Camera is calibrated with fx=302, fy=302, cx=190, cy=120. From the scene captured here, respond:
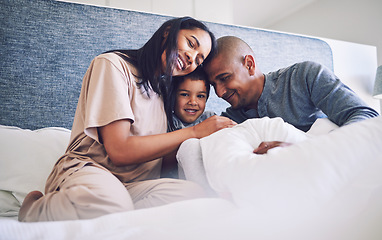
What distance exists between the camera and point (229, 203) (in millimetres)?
419

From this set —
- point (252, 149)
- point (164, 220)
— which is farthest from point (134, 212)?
point (252, 149)

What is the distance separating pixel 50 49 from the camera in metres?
1.11

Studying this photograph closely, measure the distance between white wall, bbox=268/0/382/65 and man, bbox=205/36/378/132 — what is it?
1372mm

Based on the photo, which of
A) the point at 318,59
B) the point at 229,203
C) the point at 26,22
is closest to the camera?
the point at 229,203

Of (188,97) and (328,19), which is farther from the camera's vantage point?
(328,19)

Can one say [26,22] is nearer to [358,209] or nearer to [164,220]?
[164,220]

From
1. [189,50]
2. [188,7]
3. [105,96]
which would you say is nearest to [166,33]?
[189,50]

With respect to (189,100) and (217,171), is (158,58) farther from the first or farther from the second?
(217,171)

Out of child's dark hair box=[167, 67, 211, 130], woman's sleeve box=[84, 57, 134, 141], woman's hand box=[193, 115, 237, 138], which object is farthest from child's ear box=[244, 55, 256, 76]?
woman's sleeve box=[84, 57, 134, 141]

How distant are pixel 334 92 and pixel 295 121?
0.16 meters

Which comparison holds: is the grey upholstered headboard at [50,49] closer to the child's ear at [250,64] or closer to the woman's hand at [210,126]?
the child's ear at [250,64]

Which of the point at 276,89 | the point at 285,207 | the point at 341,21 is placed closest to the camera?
the point at 285,207

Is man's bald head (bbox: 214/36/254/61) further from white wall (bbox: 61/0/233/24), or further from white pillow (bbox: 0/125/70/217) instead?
white wall (bbox: 61/0/233/24)

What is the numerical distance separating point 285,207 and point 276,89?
2.40 ft
